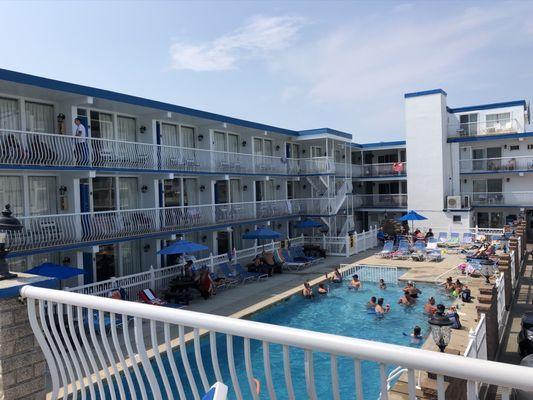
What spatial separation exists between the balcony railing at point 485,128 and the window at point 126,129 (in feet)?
84.7

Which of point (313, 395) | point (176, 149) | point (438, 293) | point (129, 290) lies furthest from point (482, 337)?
point (176, 149)

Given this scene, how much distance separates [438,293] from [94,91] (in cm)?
1579

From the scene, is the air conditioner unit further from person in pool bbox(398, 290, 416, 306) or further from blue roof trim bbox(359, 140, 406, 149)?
person in pool bbox(398, 290, 416, 306)

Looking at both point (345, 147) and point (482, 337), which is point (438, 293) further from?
point (345, 147)

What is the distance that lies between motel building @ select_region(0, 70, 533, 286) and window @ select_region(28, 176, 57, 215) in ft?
0.12

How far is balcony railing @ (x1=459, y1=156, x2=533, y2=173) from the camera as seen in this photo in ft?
104

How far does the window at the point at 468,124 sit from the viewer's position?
34812 mm

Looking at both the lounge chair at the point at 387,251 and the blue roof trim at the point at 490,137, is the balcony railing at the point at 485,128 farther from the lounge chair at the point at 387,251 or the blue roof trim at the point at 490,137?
the lounge chair at the point at 387,251

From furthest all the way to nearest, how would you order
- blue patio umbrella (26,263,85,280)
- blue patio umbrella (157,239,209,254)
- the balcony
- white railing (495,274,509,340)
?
the balcony → blue patio umbrella (157,239,209,254) → blue patio umbrella (26,263,85,280) → white railing (495,274,509,340)

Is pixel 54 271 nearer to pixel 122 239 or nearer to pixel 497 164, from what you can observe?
pixel 122 239

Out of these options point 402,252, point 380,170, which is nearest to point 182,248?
point 402,252

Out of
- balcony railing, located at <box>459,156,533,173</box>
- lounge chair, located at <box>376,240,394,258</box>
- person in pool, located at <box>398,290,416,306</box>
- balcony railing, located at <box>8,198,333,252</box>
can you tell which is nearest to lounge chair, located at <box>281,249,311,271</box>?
balcony railing, located at <box>8,198,333,252</box>

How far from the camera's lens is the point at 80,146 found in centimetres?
1538

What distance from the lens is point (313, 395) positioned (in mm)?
2379
